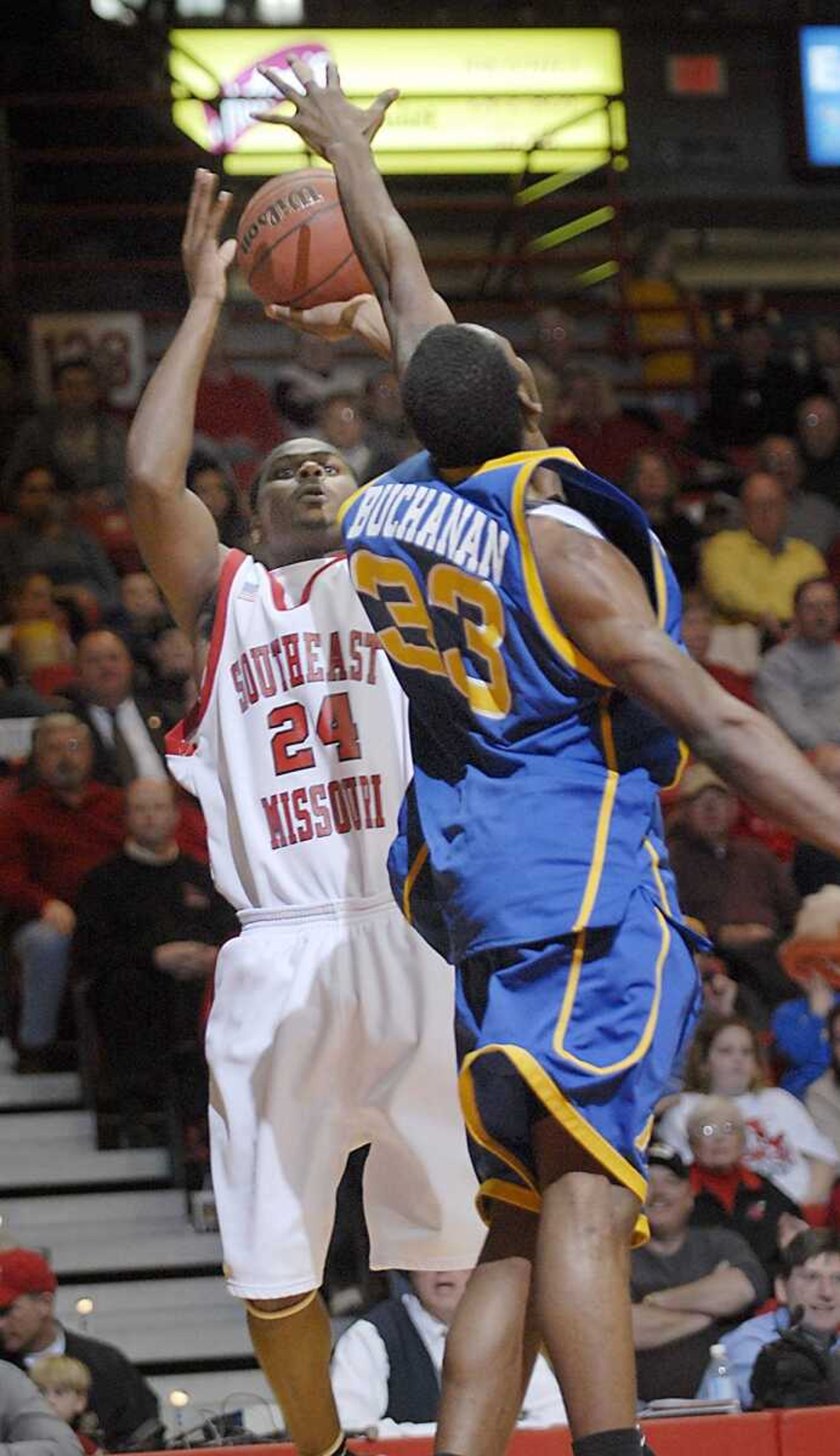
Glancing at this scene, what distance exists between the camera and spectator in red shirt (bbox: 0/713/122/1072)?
7738 mm

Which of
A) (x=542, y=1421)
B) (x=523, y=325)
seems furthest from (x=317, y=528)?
(x=523, y=325)

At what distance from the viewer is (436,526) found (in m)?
3.34

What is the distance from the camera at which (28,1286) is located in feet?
20.2

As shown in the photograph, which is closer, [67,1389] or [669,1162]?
[67,1389]

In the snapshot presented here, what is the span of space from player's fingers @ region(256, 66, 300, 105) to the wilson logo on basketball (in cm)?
40

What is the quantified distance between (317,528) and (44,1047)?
4.02 meters

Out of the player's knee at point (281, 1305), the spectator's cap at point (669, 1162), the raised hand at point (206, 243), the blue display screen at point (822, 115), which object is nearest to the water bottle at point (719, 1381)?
the spectator's cap at point (669, 1162)

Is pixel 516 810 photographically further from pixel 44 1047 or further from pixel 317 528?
pixel 44 1047

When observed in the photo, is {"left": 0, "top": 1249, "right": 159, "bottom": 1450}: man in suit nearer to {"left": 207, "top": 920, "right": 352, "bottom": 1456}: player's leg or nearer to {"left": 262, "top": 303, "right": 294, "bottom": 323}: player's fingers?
{"left": 207, "top": 920, "right": 352, "bottom": 1456}: player's leg

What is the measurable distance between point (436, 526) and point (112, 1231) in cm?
471

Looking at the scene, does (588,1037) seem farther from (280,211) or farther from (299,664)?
(280,211)

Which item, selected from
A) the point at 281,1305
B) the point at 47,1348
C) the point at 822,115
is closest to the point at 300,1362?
the point at 281,1305

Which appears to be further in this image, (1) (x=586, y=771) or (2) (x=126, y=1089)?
(2) (x=126, y=1089)

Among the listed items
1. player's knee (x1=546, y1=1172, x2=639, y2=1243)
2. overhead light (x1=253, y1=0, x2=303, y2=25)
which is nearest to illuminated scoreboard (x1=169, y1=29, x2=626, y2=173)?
overhead light (x1=253, y1=0, x2=303, y2=25)
